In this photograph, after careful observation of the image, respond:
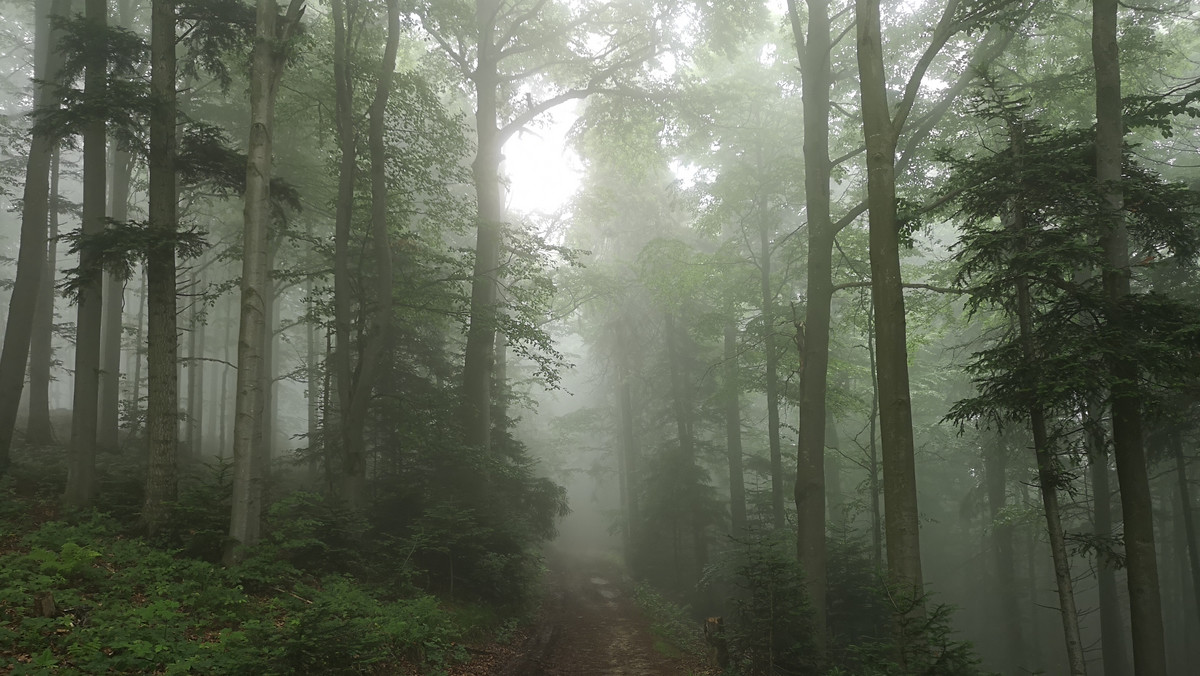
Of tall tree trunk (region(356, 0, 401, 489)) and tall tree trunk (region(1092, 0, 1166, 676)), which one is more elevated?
tall tree trunk (region(356, 0, 401, 489))

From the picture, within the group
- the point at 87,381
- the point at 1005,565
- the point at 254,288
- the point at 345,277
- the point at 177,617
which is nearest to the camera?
the point at 177,617

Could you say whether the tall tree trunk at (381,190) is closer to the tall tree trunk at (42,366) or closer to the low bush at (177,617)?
the low bush at (177,617)

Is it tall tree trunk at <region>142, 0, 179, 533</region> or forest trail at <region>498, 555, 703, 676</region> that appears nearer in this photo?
tall tree trunk at <region>142, 0, 179, 533</region>

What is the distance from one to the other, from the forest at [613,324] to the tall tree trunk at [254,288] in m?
0.06

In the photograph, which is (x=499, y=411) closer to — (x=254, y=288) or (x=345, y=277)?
(x=345, y=277)

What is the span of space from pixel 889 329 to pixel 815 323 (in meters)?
3.32

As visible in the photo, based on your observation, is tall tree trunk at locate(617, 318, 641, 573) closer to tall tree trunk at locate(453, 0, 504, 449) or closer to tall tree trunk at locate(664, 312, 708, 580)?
tall tree trunk at locate(664, 312, 708, 580)

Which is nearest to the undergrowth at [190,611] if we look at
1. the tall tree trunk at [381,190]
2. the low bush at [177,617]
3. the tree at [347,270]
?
the low bush at [177,617]

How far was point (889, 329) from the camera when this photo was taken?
7418 millimetres

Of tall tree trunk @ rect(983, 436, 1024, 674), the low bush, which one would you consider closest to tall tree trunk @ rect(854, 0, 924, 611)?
the low bush

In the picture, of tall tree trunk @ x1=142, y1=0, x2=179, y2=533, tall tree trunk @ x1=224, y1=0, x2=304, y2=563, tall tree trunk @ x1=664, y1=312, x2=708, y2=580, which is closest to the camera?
tall tree trunk @ x1=224, y1=0, x2=304, y2=563

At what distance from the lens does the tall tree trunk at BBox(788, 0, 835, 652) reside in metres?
10.1

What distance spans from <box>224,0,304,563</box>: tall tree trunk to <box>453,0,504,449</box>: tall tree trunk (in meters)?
5.15

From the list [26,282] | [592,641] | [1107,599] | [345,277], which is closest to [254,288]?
[345,277]
